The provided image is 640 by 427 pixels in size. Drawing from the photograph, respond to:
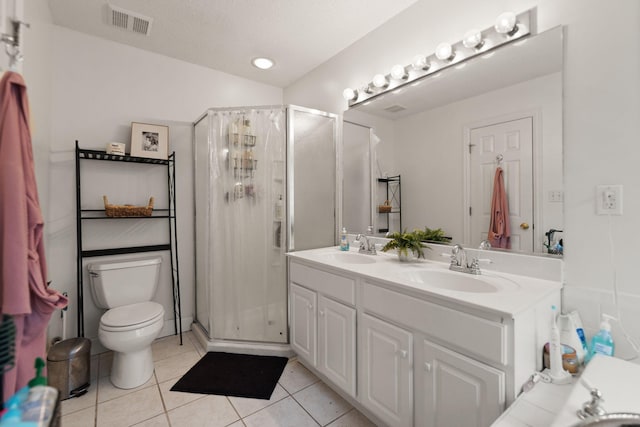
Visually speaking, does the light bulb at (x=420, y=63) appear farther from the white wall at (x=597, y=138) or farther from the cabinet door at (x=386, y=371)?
the cabinet door at (x=386, y=371)

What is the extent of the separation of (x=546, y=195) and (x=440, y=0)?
51.8 inches

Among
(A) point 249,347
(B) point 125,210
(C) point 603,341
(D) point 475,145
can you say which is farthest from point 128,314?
(C) point 603,341

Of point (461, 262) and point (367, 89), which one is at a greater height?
point (367, 89)

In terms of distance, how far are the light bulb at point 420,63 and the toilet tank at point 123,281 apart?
2.39 metres

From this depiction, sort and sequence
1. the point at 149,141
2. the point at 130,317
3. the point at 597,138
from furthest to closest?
1. the point at 149,141
2. the point at 130,317
3. the point at 597,138

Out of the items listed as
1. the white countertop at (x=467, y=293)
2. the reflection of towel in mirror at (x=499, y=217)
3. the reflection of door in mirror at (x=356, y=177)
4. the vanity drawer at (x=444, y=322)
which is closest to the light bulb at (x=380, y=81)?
the reflection of door in mirror at (x=356, y=177)

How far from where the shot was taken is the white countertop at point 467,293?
107 cm

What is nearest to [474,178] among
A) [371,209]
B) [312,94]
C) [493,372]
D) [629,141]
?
[629,141]

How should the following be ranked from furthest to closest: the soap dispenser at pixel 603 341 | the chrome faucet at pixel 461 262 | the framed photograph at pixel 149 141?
the framed photograph at pixel 149 141 < the chrome faucet at pixel 461 262 < the soap dispenser at pixel 603 341

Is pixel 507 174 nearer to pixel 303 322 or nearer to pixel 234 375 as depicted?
pixel 303 322

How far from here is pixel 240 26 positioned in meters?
2.20

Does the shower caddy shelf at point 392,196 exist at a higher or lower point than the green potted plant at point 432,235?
higher

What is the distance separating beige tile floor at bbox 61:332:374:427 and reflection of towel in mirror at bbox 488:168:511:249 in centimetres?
121

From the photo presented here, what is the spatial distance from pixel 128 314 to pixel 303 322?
46.8 inches
